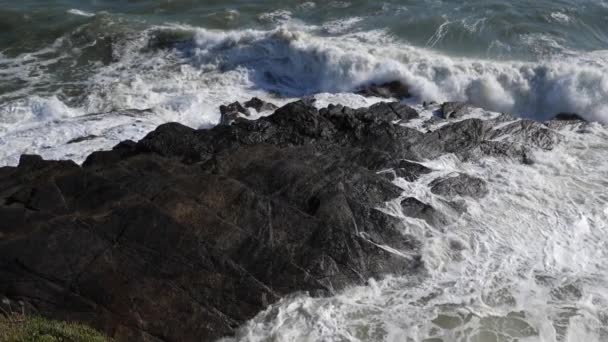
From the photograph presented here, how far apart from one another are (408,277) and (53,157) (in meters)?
11.1

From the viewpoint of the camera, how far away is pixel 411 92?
21625mm

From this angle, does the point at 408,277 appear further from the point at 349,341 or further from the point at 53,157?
the point at 53,157

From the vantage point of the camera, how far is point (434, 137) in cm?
1578

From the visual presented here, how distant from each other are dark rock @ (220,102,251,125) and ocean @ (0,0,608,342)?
85 centimetres

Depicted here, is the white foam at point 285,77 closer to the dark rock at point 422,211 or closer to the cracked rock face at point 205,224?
the cracked rock face at point 205,224

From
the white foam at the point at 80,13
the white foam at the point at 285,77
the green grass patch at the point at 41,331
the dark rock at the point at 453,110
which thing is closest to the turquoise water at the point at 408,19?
the white foam at the point at 80,13

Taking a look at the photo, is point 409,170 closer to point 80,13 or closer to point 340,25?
point 340,25

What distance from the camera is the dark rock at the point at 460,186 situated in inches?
545

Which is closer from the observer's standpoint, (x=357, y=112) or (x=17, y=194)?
(x=17, y=194)

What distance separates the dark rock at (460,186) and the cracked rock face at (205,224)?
3 cm

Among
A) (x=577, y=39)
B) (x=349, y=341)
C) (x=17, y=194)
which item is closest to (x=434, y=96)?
(x=577, y=39)

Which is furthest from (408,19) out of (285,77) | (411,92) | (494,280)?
(494,280)

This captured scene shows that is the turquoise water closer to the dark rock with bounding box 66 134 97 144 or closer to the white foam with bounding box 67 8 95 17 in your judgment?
the white foam with bounding box 67 8 95 17

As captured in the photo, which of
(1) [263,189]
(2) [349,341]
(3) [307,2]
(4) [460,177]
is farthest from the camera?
(3) [307,2]
